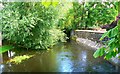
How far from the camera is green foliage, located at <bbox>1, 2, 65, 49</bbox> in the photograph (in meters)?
7.29

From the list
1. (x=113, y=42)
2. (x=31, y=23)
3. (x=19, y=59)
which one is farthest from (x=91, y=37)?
(x=113, y=42)

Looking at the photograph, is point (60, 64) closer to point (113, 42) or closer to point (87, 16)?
point (113, 42)

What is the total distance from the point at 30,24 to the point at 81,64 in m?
2.78

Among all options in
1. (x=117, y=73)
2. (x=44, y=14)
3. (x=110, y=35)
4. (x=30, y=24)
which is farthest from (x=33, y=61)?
(x=110, y=35)

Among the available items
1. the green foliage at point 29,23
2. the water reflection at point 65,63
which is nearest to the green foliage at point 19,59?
the green foliage at point 29,23

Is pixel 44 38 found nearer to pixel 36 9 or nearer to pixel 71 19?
pixel 36 9

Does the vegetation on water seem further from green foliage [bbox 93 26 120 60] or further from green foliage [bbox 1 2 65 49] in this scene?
green foliage [bbox 93 26 120 60]

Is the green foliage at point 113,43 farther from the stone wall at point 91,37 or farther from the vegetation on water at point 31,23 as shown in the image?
the stone wall at point 91,37

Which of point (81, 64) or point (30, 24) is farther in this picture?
point (30, 24)

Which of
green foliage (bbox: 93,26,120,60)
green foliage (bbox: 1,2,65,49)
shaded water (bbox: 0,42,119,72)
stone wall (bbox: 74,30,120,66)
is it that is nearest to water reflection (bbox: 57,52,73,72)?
shaded water (bbox: 0,42,119,72)

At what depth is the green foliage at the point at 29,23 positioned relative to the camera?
23.9 feet

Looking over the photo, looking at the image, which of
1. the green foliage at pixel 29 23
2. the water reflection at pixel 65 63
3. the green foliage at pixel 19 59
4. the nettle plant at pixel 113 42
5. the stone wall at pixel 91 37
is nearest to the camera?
the nettle plant at pixel 113 42

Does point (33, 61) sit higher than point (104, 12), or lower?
lower

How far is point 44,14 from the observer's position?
302 inches
